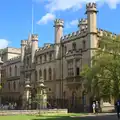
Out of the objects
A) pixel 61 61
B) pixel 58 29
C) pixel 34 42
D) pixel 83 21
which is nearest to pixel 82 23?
pixel 83 21

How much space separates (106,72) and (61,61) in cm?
2006

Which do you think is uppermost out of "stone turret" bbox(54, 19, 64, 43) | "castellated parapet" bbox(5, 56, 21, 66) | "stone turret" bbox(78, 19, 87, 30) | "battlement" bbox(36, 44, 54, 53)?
"stone turret" bbox(78, 19, 87, 30)

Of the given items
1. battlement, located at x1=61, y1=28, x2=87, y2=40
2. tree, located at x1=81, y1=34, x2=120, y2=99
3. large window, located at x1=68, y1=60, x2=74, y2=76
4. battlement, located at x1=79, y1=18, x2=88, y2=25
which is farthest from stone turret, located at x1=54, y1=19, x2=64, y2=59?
tree, located at x1=81, y1=34, x2=120, y2=99

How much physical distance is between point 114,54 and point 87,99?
13389mm

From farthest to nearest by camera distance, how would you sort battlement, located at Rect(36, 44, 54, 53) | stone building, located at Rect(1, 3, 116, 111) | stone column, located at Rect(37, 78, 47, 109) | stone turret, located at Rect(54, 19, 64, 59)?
battlement, located at Rect(36, 44, 54, 53) → stone turret, located at Rect(54, 19, 64, 59) → stone building, located at Rect(1, 3, 116, 111) → stone column, located at Rect(37, 78, 47, 109)

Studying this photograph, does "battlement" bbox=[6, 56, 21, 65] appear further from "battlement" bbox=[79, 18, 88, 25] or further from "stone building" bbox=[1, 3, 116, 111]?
"battlement" bbox=[79, 18, 88, 25]

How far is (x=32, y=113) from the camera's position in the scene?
3862 cm

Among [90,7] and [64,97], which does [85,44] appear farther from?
[64,97]

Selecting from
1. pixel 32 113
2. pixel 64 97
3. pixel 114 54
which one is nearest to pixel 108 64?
pixel 114 54

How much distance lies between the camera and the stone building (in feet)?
171

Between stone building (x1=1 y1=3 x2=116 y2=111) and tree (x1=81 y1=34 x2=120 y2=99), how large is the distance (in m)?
9.78

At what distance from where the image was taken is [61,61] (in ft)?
194

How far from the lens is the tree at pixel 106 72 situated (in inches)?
1528

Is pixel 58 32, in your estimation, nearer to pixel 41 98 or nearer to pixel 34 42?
pixel 34 42
